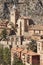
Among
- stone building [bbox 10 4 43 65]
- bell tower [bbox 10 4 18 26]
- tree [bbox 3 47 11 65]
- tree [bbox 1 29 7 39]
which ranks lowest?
tree [bbox 3 47 11 65]

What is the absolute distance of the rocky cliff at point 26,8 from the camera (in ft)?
171

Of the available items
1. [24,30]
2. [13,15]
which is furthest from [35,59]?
[13,15]

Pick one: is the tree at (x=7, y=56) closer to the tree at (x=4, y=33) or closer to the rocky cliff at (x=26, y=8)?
the tree at (x=4, y=33)

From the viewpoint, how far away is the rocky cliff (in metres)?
52.1

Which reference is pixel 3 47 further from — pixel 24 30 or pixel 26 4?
pixel 26 4

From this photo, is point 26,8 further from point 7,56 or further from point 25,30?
point 7,56

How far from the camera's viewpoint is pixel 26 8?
5269 centimetres

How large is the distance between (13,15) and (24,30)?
425 cm

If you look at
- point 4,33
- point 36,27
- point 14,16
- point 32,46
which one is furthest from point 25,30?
point 32,46

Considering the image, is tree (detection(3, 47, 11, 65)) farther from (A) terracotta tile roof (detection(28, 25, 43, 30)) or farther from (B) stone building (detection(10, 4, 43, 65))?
(A) terracotta tile roof (detection(28, 25, 43, 30))

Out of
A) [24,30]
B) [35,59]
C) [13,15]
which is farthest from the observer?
[13,15]

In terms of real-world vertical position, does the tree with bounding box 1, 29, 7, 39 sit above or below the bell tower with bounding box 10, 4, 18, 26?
below

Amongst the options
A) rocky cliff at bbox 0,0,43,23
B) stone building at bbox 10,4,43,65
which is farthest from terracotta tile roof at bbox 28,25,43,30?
rocky cliff at bbox 0,0,43,23

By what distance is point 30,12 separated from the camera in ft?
171
